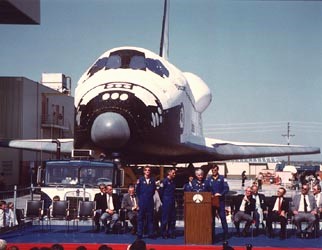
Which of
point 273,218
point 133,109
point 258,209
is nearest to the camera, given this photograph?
point 273,218

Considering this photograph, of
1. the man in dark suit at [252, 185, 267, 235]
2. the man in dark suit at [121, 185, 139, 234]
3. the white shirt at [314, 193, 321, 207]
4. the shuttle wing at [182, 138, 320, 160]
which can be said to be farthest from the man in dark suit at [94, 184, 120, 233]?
the shuttle wing at [182, 138, 320, 160]

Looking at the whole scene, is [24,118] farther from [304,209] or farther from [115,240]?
[304,209]

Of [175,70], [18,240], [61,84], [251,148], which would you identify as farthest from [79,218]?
[61,84]

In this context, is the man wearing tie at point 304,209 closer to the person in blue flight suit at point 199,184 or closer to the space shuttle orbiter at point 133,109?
the person in blue flight suit at point 199,184

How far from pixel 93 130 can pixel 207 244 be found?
3.71 metres

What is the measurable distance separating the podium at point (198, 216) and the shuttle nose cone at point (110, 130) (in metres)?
3.08

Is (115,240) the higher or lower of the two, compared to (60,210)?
lower

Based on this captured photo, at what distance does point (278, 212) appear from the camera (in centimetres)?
772

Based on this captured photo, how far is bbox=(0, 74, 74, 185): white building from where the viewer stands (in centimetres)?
2067

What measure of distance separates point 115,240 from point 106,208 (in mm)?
1031

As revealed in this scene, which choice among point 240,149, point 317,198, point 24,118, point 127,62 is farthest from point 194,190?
point 24,118

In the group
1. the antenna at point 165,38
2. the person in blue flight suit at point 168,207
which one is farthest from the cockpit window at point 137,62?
the antenna at point 165,38

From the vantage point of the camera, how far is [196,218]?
6824 mm

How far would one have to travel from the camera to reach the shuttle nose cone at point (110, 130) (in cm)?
960
